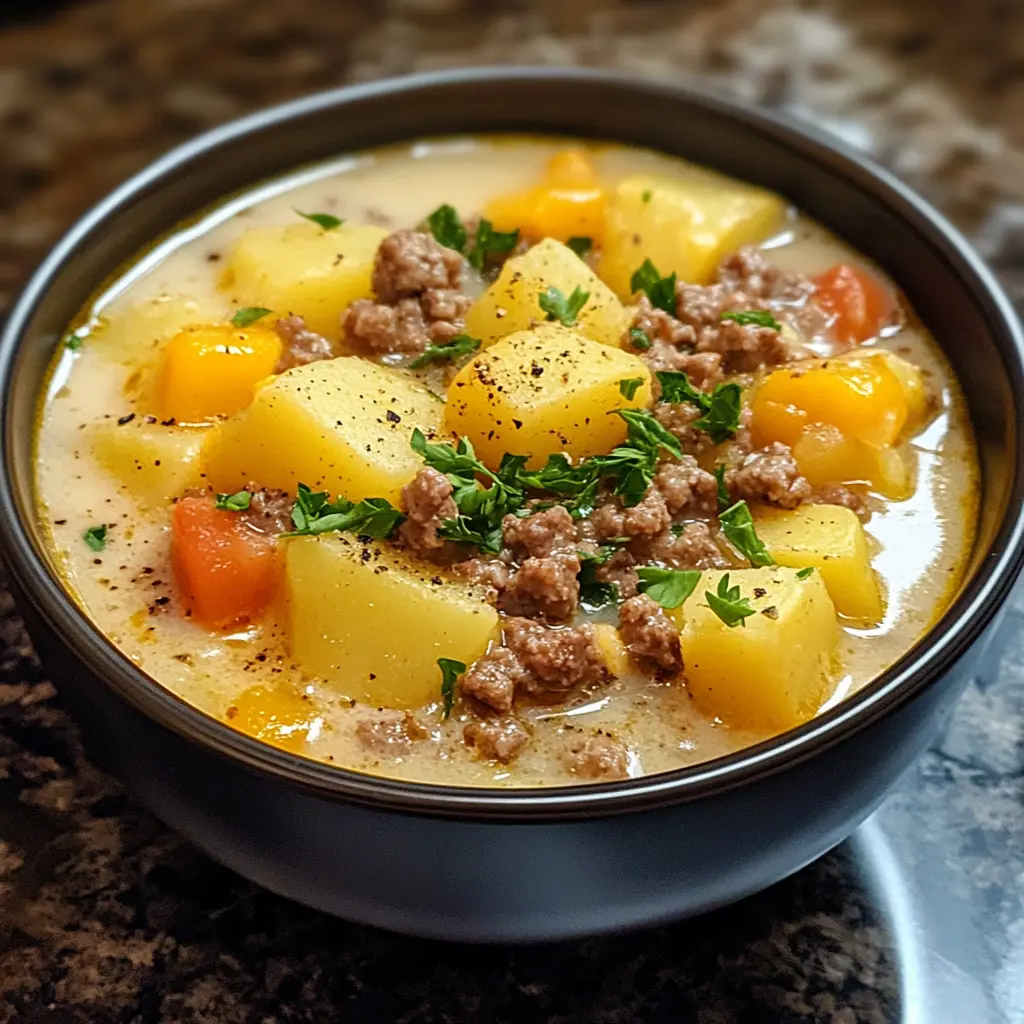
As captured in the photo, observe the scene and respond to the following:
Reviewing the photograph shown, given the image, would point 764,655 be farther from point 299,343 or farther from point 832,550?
point 299,343

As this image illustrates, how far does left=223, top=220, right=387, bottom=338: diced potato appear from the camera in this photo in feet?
7.34

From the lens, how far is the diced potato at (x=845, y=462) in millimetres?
1990

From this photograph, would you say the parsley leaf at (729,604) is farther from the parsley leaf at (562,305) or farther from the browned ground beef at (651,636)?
the parsley leaf at (562,305)

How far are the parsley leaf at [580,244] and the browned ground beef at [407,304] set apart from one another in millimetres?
275

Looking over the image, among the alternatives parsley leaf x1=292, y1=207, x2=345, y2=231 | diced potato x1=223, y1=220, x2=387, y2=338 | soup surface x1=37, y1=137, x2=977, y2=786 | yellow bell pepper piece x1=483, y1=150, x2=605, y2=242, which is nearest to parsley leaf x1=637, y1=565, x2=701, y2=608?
soup surface x1=37, y1=137, x2=977, y2=786

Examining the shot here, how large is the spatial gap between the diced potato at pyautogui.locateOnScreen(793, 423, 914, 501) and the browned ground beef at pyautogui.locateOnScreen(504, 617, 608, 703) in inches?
18.8

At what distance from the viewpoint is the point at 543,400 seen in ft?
6.32

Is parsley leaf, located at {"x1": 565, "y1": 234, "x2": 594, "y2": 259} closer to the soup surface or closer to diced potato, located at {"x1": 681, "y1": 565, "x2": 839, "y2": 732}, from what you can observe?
the soup surface

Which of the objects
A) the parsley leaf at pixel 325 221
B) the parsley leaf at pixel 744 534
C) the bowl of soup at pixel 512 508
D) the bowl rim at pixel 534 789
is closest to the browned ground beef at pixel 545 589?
the bowl of soup at pixel 512 508

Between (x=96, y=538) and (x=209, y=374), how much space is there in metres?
0.31

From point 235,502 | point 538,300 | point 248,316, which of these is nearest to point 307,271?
point 248,316

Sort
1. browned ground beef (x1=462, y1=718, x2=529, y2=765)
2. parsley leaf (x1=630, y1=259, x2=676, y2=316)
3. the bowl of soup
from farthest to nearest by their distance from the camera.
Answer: parsley leaf (x1=630, y1=259, x2=676, y2=316), browned ground beef (x1=462, y1=718, x2=529, y2=765), the bowl of soup

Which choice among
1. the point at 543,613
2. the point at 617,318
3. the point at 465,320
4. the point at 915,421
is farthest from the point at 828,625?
the point at 465,320

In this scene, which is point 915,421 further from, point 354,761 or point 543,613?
point 354,761
